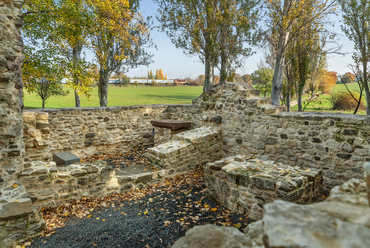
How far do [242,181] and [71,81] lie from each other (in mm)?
9025

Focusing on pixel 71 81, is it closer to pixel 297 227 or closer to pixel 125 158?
pixel 125 158

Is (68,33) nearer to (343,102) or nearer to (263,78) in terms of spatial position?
(263,78)

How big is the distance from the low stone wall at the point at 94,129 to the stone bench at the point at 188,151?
1.92 m

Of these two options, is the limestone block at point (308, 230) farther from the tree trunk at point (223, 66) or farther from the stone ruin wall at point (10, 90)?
the tree trunk at point (223, 66)

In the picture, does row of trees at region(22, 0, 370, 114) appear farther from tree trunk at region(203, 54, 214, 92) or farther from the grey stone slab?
the grey stone slab

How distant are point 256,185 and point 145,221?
1.99 meters

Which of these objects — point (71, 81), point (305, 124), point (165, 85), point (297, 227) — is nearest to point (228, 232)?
point (297, 227)

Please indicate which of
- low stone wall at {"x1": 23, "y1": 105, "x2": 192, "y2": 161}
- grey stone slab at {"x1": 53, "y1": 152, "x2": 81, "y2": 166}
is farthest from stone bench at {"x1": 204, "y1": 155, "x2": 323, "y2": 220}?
low stone wall at {"x1": 23, "y1": 105, "x2": 192, "y2": 161}

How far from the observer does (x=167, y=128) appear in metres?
7.33

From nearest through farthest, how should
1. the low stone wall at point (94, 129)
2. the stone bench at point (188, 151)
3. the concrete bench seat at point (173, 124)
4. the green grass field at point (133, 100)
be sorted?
the low stone wall at point (94, 129), the stone bench at point (188, 151), the concrete bench seat at point (173, 124), the green grass field at point (133, 100)

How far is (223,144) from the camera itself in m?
6.68

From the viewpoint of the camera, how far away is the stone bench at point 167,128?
7215mm

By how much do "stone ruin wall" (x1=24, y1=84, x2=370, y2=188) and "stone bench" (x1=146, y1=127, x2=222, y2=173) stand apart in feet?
1.28

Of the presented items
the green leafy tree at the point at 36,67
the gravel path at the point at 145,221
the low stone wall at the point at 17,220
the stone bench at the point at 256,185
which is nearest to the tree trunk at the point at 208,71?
the green leafy tree at the point at 36,67
